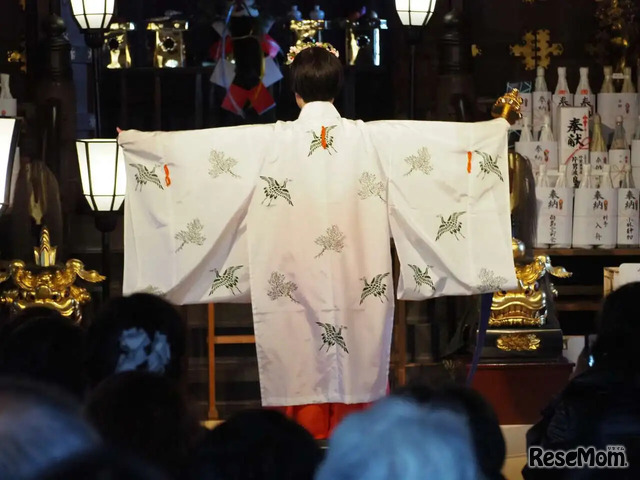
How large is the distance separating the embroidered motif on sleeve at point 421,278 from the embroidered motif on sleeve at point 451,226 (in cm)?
17

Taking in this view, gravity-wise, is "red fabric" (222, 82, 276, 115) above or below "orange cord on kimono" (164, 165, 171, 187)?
above

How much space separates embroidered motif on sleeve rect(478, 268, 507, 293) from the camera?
5543 millimetres

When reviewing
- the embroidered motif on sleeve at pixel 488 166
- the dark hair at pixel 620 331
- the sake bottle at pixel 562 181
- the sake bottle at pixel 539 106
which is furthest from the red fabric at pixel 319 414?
the sake bottle at pixel 539 106

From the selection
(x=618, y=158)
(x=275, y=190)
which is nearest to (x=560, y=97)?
(x=618, y=158)

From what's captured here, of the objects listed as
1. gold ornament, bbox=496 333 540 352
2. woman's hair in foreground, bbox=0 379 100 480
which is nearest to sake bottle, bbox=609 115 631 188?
gold ornament, bbox=496 333 540 352

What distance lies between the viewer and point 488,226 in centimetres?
558

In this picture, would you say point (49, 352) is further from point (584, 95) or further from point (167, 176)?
point (584, 95)

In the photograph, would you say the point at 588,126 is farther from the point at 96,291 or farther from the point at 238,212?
the point at 238,212

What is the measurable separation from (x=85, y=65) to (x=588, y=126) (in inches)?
183

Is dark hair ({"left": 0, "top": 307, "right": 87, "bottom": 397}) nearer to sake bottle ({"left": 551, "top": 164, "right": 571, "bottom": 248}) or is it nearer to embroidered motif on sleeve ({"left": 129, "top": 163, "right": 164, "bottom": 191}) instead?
embroidered motif on sleeve ({"left": 129, "top": 163, "right": 164, "bottom": 191})

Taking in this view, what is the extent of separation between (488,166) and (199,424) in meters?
2.86

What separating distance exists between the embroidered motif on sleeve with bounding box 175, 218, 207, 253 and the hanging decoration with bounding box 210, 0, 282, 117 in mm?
5373

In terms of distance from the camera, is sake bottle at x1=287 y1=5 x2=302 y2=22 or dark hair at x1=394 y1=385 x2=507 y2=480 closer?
dark hair at x1=394 y1=385 x2=507 y2=480

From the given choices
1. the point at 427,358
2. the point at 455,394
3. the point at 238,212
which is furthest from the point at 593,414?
the point at 427,358
